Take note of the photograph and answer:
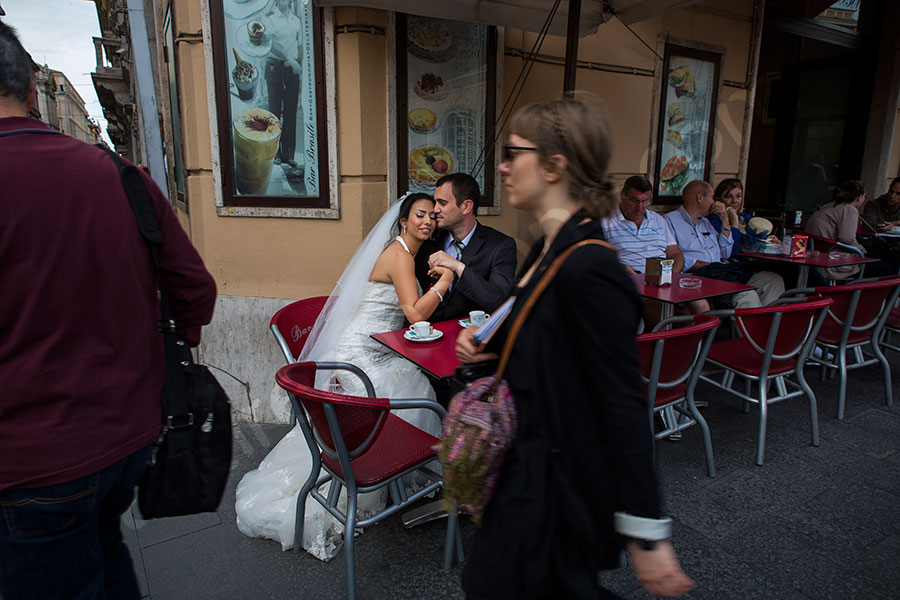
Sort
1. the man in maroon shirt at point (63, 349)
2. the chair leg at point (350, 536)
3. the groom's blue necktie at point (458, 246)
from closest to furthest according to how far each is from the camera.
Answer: the man in maroon shirt at point (63, 349) < the chair leg at point (350, 536) < the groom's blue necktie at point (458, 246)

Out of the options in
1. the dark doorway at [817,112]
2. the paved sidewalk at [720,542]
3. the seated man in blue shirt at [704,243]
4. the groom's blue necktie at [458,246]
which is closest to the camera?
the paved sidewalk at [720,542]

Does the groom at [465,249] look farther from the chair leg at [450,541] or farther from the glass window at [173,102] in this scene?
the glass window at [173,102]

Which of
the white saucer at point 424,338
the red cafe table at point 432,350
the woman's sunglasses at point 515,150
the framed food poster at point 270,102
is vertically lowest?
the red cafe table at point 432,350

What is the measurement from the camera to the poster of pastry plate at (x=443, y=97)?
3688 mm

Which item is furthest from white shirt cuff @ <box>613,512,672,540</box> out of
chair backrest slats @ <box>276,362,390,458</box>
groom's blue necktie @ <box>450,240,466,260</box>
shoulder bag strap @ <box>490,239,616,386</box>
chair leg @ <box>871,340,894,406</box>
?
chair leg @ <box>871,340,894,406</box>

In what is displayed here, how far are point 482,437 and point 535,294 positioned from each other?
0.99 feet

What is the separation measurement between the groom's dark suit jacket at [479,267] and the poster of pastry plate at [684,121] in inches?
108

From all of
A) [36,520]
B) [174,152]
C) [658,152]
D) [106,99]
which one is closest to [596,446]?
[36,520]

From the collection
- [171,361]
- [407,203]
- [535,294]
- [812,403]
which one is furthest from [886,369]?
[171,361]

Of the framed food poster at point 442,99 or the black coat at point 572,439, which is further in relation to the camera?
the framed food poster at point 442,99

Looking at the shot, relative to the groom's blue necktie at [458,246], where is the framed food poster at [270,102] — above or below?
above

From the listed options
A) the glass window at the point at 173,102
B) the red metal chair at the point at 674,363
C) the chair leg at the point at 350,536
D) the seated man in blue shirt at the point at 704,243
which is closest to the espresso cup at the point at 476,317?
the red metal chair at the point at 674,363

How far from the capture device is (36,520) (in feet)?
3.87

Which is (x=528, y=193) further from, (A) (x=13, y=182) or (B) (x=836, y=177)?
(B) (x=836, y=177)
